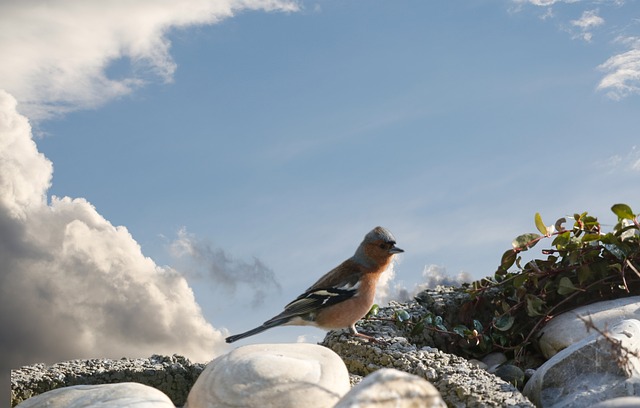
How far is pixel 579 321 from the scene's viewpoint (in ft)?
17.1

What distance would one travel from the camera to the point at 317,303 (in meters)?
4.85

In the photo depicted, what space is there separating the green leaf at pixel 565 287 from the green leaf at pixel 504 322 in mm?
385

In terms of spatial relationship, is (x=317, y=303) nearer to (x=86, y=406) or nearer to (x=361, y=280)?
(x=361, y=280)

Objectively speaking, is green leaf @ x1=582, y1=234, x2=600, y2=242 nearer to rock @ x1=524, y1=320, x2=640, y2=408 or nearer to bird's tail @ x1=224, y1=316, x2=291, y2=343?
rock @ x1=524, y1=320, x2=640, y2=408

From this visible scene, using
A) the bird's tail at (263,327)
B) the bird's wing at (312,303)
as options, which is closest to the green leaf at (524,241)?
the bird's wing at (312,303)

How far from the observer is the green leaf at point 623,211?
5.48 m

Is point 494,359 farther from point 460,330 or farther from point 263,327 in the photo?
point 263,327

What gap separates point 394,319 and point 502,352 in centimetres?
85

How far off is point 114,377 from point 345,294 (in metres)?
1.53

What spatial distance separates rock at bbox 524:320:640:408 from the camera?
13.3 ft

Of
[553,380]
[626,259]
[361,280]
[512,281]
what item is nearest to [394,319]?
[361,280]

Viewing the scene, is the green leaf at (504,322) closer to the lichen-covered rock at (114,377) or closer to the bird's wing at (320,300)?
the bird's wing at (320,300)

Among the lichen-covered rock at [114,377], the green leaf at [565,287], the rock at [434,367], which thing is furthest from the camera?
the green leaf at [565,287]

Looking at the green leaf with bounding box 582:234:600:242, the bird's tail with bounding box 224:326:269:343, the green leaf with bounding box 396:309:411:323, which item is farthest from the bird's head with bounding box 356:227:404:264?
the green leaf with bounding box 582:234:600:242
